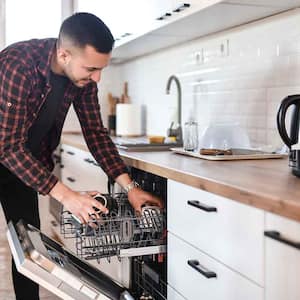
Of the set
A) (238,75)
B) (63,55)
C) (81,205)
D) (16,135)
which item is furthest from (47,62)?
(238,75)

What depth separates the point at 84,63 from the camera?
1772 millimetres

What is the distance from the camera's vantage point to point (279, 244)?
3.68 feet

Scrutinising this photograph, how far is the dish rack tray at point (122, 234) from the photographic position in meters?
1.72

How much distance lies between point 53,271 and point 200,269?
0.40 metres

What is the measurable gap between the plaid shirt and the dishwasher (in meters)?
0.14

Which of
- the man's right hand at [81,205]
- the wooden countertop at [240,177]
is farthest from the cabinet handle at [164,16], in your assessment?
the man's right hand at [81,205]

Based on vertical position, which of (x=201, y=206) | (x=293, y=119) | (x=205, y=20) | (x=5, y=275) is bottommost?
(x=5, y=275)

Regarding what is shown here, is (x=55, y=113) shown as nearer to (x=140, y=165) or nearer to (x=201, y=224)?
(x=140, y=165)

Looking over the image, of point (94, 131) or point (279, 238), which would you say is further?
point (94, 131)

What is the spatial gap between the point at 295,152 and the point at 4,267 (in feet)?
7.90

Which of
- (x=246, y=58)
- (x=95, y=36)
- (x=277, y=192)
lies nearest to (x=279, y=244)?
(x=277, y=192)

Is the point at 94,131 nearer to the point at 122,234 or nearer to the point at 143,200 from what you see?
the point at 143,200

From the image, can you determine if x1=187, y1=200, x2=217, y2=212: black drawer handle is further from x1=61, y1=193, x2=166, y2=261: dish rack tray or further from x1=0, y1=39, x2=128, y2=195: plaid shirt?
x1=0, y1=39, x2=128, y2=195: plaid shirt

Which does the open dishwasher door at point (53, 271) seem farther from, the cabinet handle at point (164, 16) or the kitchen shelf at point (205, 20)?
the cabinet handle at point (164, 16)
